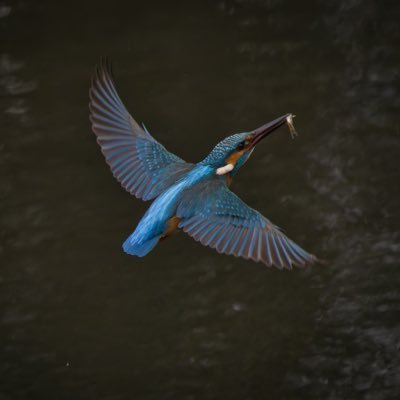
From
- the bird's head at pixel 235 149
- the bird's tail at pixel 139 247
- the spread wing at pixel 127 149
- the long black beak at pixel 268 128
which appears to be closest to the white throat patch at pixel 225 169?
the bird's head at pixel 235 149

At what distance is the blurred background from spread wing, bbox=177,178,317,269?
1.11 meters

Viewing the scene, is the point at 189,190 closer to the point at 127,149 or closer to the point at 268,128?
the point at 268,128

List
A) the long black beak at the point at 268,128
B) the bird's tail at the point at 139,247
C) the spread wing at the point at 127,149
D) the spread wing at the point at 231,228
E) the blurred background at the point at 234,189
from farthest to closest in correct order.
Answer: the blurred background at the point at 234,189 < the spread wing at the point at 127,149 < the long black beak at the point at 268,128 < the bird's tail at the point at 139,247 < the spread wing at the point at 231,228

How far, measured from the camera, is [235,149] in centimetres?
490

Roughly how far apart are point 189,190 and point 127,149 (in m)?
0.59

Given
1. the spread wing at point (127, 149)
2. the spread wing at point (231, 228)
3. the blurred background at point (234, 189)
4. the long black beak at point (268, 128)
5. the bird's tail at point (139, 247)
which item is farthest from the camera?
the blurred background at point (234, 189)

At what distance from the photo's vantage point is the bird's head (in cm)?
487

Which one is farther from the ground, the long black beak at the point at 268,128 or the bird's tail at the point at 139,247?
the long black beak at the point at 268,128

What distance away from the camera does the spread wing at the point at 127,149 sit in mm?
5090

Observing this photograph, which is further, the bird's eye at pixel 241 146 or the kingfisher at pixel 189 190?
the bird's eye at pixel 241 146

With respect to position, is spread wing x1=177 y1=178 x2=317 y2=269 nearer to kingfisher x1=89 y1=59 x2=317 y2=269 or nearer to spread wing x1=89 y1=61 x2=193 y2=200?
kingfisher x1=89 y1=59 x2=317 y2=269

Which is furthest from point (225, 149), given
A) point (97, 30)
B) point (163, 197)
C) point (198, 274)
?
point (97, 30)

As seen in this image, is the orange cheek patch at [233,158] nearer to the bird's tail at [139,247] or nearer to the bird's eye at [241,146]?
the bird's eye at [241,146]

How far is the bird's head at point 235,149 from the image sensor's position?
4.87 metres
